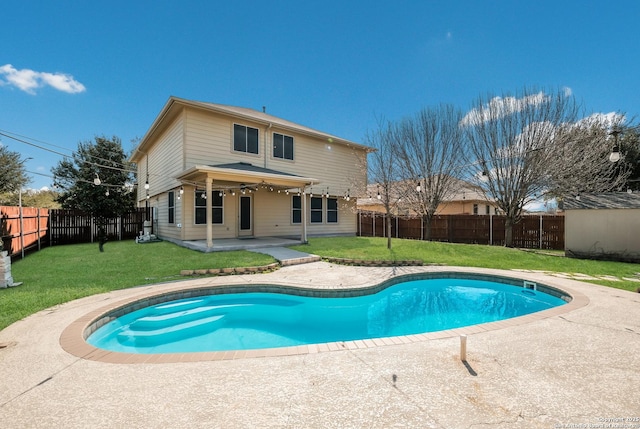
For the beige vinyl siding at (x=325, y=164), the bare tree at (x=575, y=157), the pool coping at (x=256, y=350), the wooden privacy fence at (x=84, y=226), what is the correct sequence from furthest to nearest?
1. the beige vinyl siding at (x=325, y=164)
2. the wooden privacy fence at (x=84, y=226)
3. the bare tree at (x=575, y=157)
4. the pool coping at (x=256, y=350)

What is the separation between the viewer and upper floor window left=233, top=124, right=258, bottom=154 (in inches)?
492

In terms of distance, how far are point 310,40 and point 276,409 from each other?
13885 mm

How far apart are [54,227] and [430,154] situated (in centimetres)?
1939

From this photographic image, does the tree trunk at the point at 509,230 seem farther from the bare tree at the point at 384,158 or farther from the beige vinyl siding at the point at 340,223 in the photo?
the beige vinyl siding at the point at 340,223

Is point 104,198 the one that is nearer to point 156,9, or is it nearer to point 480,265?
point 156,9

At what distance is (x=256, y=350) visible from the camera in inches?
132

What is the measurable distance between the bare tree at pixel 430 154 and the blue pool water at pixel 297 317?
27.3 feet

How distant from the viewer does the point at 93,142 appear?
814 inches

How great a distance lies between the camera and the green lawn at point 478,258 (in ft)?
28.5

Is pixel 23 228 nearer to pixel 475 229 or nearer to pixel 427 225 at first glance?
pixel 427 225

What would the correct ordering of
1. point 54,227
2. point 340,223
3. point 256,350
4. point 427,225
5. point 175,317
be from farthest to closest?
point 340,223, point 427,225, point 54,227, point 175,317, point 256,350

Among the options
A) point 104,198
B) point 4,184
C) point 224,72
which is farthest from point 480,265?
point 4,184

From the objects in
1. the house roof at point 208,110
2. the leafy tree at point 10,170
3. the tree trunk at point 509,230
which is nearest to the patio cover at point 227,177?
the house roof at point 208,110

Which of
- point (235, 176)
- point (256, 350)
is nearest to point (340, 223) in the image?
point (235, 176)
